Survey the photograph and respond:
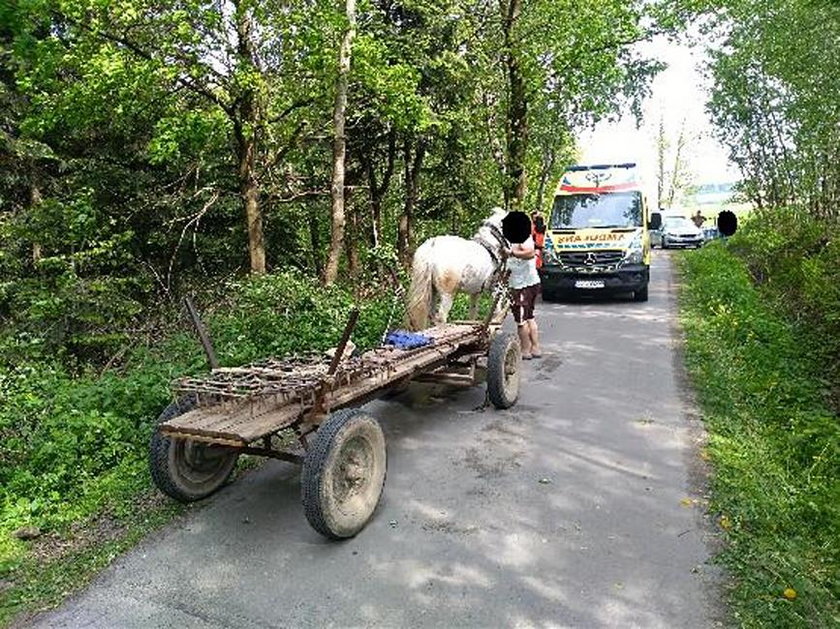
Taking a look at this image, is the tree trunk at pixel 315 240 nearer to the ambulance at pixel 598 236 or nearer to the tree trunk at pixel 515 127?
the tree trunk at pixel 515 127

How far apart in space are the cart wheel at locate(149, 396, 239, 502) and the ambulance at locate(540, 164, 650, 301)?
8942 mm

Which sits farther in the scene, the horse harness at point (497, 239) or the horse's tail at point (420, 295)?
the horse harness at point (497, 239)

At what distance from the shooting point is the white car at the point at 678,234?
26609mm

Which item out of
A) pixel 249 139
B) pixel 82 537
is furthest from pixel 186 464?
pixel 249 139

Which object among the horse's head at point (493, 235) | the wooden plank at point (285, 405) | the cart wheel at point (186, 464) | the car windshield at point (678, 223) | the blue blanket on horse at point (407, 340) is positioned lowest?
the cart wheel at point (186, 464)

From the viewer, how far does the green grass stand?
3549mm

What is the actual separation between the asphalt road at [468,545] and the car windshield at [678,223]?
22955mm

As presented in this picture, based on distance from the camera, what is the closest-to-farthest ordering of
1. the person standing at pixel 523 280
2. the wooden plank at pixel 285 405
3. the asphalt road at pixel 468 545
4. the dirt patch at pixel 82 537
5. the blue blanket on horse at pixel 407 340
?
the asphalt road at pixel 468 545
the wooden plank at pixel 285 405
the dirt patch at pixel 82 537
the blue blanket on horse at pixel 407 340
the person standing at pixel 523 280

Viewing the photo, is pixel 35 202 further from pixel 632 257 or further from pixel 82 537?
pixel 632 257

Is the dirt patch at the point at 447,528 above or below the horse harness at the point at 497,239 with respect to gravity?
below

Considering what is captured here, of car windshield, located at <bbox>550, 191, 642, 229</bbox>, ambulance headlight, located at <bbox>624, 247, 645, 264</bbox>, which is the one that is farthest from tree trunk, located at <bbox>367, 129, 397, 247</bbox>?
ambulance headlight, located at <bbox>624, 247, 645, 264</bbox>

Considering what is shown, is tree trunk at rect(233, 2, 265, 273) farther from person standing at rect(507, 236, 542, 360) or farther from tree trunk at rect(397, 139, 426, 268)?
person standing at rect(507, 236, 542, 360)

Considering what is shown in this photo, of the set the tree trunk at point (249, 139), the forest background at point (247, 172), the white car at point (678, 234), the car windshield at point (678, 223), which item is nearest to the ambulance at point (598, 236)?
the forest background at point (247, 172)

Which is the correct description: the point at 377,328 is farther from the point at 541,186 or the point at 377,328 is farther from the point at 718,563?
the point at 541,186
